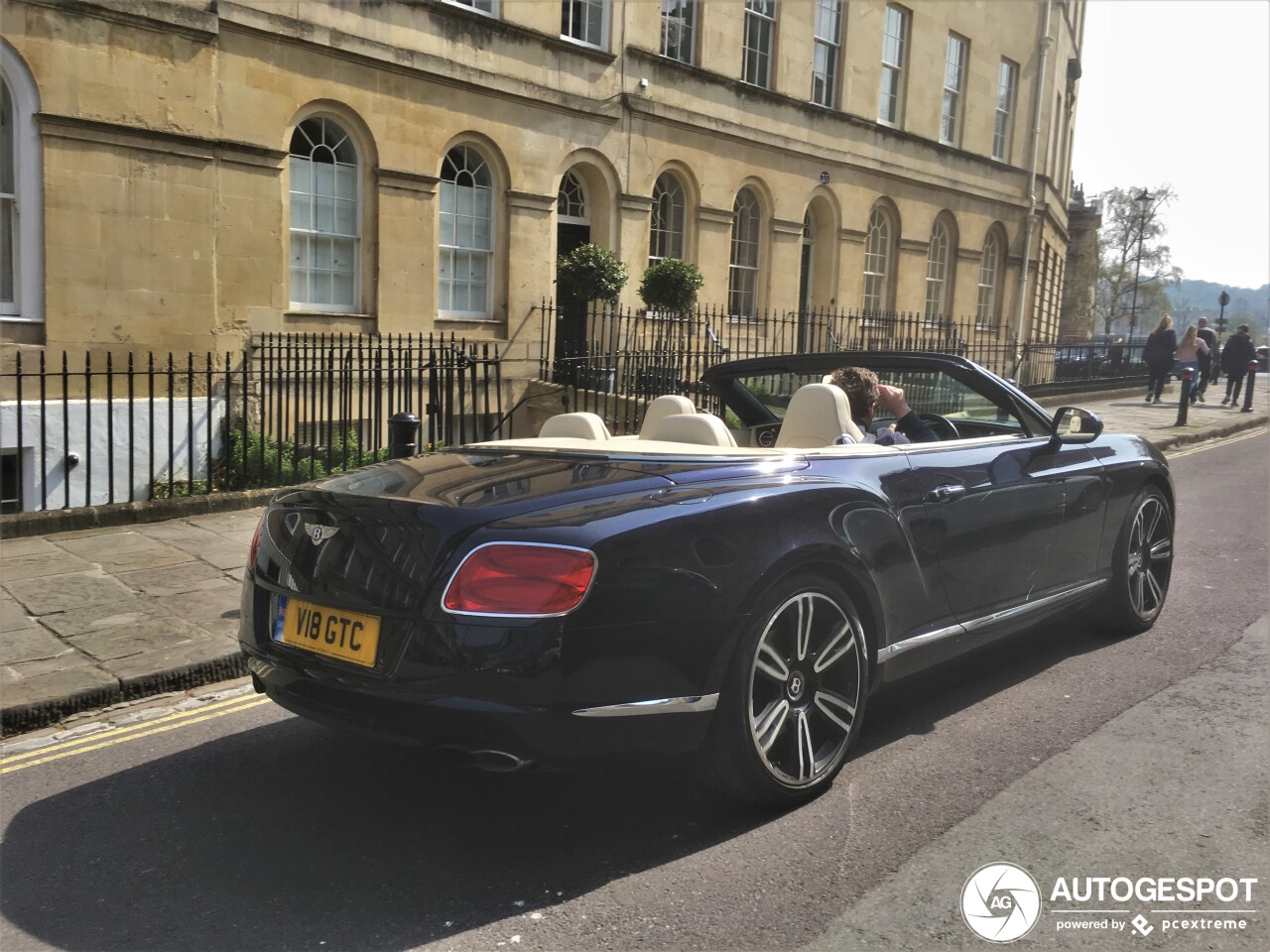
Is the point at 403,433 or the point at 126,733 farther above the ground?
the point at 403,433

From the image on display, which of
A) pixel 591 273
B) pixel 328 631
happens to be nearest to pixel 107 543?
pixel 328 631

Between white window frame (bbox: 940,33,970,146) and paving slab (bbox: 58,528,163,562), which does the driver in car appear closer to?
paving slab (bbox: 58,528,163,562)

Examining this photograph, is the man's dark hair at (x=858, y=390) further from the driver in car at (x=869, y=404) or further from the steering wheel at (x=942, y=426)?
the steering wheel at (x=942, y=426)

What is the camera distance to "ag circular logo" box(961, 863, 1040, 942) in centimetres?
282

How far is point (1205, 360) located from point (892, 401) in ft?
69.6

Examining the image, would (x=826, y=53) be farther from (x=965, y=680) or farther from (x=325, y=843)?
(x=325, y=843)

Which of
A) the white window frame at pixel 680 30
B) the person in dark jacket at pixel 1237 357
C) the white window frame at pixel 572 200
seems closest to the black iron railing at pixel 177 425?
the white window frame at pixel 572 200

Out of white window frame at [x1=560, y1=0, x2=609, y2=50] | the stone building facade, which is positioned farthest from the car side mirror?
white window frame at [x1=560, y1=0, x2=609, y2=50]

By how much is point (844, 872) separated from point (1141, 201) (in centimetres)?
7001

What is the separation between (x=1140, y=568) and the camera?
559 cm

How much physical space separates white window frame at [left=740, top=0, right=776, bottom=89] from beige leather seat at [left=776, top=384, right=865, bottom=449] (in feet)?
47.9

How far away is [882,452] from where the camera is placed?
4082 millimetres

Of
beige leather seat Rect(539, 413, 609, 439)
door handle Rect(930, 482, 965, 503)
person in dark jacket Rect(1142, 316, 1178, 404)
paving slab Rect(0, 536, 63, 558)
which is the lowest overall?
paving slab Rect(0, 536, 63, 558)

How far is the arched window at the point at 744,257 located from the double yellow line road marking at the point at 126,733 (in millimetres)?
14449
